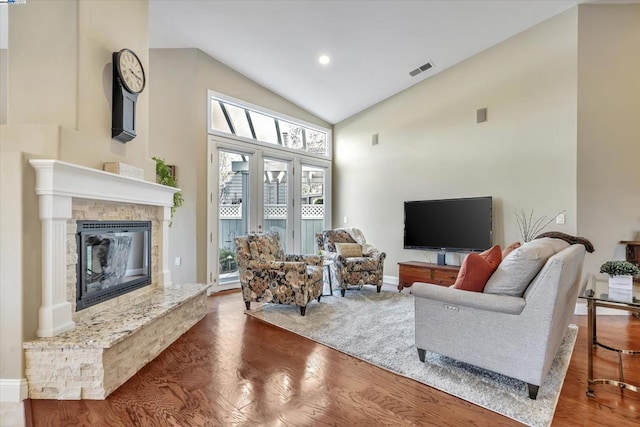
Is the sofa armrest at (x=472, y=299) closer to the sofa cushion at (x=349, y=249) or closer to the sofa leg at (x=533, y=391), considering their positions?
the sofa leg at (x=533, y=391)

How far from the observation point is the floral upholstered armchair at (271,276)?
3.67m

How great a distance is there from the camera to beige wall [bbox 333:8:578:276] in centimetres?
384

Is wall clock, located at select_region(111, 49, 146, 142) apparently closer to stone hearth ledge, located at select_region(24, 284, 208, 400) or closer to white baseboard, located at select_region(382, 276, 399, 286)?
stone hearth ledge, located at select_region(24, 284, 208, 400)

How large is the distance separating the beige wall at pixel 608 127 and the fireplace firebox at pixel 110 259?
4.81 metres

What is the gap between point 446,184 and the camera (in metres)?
4.91

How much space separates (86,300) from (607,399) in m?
3.59

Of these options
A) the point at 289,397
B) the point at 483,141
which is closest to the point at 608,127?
the point at 483,141

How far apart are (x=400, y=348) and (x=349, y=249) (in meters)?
2.37

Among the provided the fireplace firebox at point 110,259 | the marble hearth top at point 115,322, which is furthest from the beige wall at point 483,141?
the fireplace firebox at point 110,259

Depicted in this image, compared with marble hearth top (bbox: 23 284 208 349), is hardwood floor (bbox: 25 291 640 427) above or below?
below

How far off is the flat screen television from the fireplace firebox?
368 centimetres

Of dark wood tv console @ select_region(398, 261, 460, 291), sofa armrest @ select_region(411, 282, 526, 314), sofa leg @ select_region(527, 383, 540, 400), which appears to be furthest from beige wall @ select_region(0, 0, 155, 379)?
dark wood tv console @ select_region(398, 261, 460, 291)

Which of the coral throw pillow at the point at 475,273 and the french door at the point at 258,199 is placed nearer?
the coral throw pillow at the point at 475,273

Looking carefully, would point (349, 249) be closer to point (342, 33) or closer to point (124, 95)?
point (342, 33)
